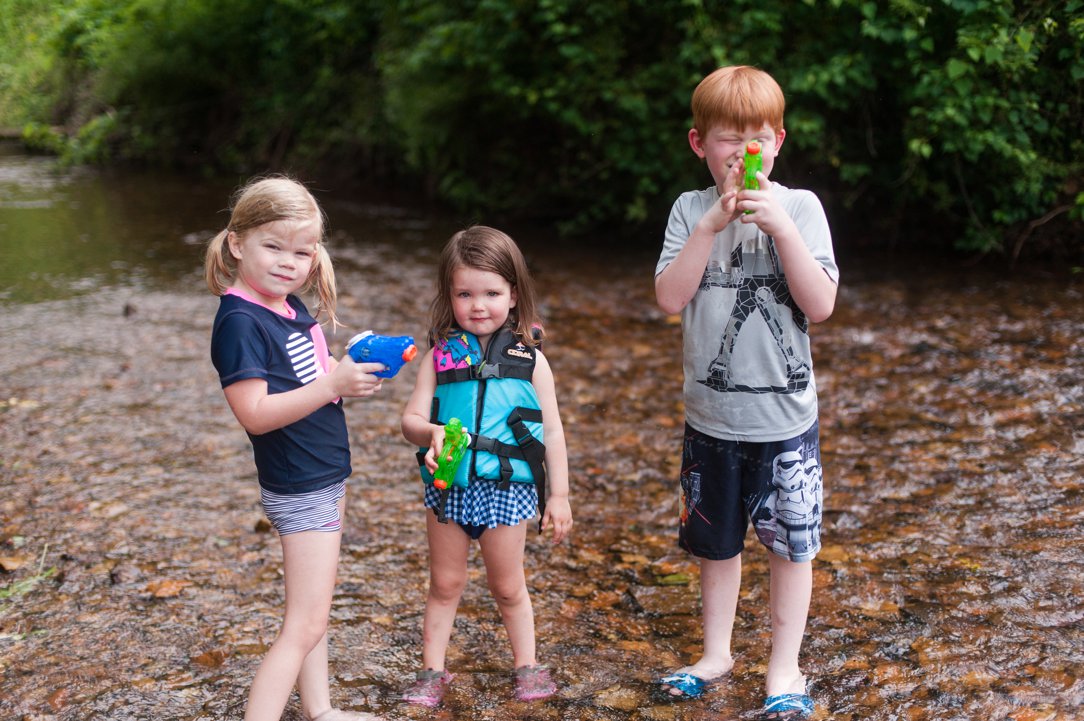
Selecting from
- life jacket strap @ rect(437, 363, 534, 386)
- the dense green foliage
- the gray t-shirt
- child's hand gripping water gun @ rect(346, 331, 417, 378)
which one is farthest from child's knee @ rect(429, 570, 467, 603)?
the dense green foliage

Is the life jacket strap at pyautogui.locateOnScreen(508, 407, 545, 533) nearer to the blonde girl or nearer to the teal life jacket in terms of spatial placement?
the teal life jacket

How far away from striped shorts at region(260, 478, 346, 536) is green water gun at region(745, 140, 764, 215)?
4.23 feet

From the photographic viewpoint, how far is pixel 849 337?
628 cm

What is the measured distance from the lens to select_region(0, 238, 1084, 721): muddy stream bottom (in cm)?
292

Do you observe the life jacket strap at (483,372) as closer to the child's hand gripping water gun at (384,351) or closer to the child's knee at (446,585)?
the child's hand gripping water gun at (384,351)

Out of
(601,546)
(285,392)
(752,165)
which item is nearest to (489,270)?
(285,392)

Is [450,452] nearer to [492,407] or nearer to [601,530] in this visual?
[492,407]

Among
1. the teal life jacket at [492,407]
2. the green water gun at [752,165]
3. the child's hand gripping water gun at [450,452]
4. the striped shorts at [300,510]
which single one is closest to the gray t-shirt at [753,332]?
the green water gun at [752,165]

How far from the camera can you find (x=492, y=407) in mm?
2670

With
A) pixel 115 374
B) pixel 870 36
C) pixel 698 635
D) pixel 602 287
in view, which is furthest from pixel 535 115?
pixel 698 635

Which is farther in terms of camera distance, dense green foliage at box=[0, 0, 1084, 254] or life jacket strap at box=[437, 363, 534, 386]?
dense green foliage at box=[0, 0, 1084, 254]

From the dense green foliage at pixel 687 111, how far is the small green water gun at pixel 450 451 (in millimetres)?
5112

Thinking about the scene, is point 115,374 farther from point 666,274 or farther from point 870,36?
point 870,36

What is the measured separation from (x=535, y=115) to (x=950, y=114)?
408cm
